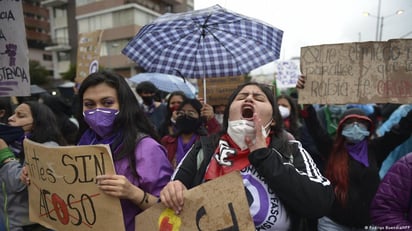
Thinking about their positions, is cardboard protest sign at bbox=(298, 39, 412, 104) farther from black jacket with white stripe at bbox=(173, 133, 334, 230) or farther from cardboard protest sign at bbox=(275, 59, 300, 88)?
cardboard protest sign at bbox=(275, 59, 300, 88)

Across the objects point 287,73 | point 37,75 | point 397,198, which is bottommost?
point 37,75

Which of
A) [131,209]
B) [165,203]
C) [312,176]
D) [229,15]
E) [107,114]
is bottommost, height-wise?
[131,209]

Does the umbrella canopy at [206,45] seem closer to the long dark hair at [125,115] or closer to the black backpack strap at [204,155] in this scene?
the long dark hair at [125,115]

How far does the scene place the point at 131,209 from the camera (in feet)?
5.59

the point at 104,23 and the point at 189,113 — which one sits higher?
the point at 104,23

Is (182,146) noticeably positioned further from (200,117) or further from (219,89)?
(219,89)

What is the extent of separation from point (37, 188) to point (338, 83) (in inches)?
93.3

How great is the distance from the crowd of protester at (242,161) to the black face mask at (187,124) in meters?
1.29

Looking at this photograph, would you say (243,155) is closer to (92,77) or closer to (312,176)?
(312,176)

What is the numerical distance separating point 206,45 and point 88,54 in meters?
3.09

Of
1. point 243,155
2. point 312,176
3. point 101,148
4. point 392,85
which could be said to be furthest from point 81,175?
point 392,85

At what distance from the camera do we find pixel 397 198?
1756 millimetres

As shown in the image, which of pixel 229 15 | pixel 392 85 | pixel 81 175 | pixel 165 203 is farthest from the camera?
pixel 229 15

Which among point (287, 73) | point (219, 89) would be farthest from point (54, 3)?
point (219, 89)
